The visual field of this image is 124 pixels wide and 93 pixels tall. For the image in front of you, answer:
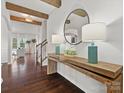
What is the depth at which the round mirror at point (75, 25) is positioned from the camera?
7.06 ft

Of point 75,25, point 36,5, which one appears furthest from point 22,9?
point 75,25

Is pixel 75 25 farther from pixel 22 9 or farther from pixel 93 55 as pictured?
pixel 22 9

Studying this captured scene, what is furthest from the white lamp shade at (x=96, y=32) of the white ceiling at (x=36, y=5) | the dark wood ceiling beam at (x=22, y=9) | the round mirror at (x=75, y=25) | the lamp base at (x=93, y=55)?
the dark wood ceiling beam at (x=22, y=9)

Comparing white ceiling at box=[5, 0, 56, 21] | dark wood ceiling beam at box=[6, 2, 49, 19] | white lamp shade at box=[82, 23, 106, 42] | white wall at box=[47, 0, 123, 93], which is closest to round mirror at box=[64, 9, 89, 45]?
white wall at box=[47, 0, 123, 93]

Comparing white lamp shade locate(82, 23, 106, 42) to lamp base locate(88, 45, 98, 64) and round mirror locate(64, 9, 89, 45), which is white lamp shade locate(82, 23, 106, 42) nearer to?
lamp base locate(88, 45, 98, 64)

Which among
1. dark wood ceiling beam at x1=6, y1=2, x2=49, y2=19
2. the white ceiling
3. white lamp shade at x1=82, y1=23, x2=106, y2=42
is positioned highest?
the white ceiling

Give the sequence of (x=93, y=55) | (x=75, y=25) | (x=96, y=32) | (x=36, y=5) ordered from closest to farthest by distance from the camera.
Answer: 1. (x=96, y=32)
2. (x=93, y=55)
3. (x=75, y=25)
4. (x=36, y=5)

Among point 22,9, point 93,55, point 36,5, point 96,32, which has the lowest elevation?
point 93,55

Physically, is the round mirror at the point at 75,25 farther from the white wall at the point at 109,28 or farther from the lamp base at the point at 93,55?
the lamp base at the point at 93,55

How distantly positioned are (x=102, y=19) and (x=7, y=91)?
7.71 ft

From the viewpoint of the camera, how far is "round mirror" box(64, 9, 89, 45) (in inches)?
84.7

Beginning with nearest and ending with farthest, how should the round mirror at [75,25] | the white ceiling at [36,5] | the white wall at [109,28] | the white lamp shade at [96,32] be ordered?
the white lamp shade at [96,32] < the white wall at [109,28] < the round mirror at [75,25] < the white ceiling at [36,5]

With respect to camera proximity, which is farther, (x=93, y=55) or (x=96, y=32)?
(x=93, y=55)

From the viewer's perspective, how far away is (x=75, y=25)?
7.81ft
